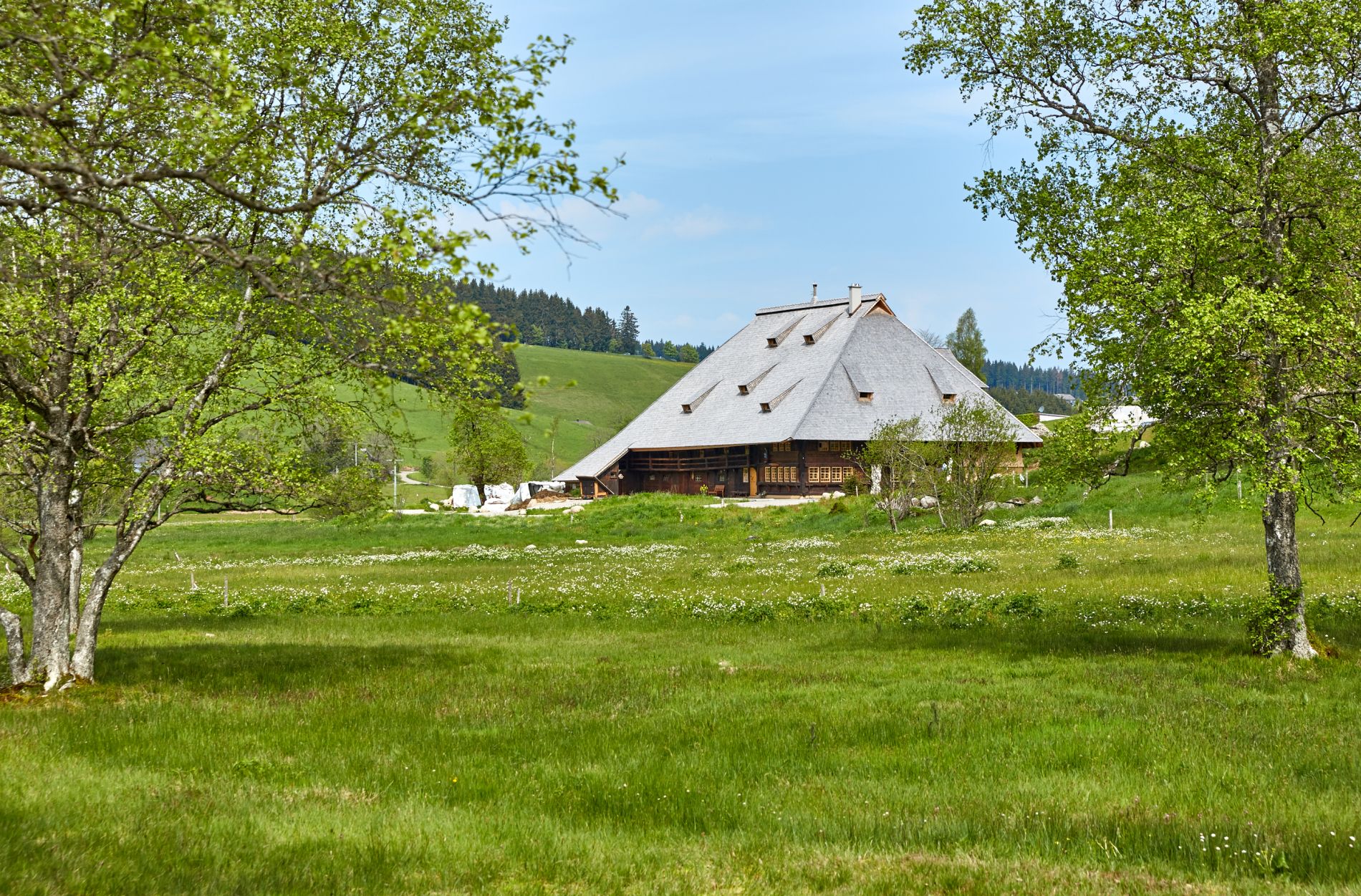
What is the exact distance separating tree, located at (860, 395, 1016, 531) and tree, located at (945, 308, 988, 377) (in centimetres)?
7563

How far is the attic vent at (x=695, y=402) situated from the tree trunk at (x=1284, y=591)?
79.4m

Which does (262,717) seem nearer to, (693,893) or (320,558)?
(693,893)

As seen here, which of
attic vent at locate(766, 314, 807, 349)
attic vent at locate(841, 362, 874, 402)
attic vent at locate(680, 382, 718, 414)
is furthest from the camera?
attic vent at locate(766, 314, 807, 349)

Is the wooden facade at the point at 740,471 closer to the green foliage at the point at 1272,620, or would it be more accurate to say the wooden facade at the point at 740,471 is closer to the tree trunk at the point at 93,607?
the green foliage at the point at 1272,620

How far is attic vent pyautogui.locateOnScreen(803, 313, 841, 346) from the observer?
9706 centimetres

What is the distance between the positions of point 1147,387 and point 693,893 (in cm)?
1307

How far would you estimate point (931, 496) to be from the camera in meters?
55.6

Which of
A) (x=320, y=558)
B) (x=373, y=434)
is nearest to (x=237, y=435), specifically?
(x=373, y=434)

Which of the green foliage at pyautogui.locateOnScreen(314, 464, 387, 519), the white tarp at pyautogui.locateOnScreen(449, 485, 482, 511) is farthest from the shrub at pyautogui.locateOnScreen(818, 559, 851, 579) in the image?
the white tarp at pyautogui.locateOnScreen(449, 485, 482, 511)

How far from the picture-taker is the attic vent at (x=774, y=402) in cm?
8794

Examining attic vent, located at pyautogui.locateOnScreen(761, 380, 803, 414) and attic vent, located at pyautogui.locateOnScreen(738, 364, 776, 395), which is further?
attic vent, located at pyautogui.locateOnScreen(738, 364, 776, 395)

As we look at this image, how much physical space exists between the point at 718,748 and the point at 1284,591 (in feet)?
32.5

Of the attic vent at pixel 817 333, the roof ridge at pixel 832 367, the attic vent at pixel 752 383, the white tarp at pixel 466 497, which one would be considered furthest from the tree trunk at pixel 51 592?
the white tarp at pixel 466 497

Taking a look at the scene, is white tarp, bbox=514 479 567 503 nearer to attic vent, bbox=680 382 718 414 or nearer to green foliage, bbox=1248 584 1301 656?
attic vent, bbox=680 382 718 414
